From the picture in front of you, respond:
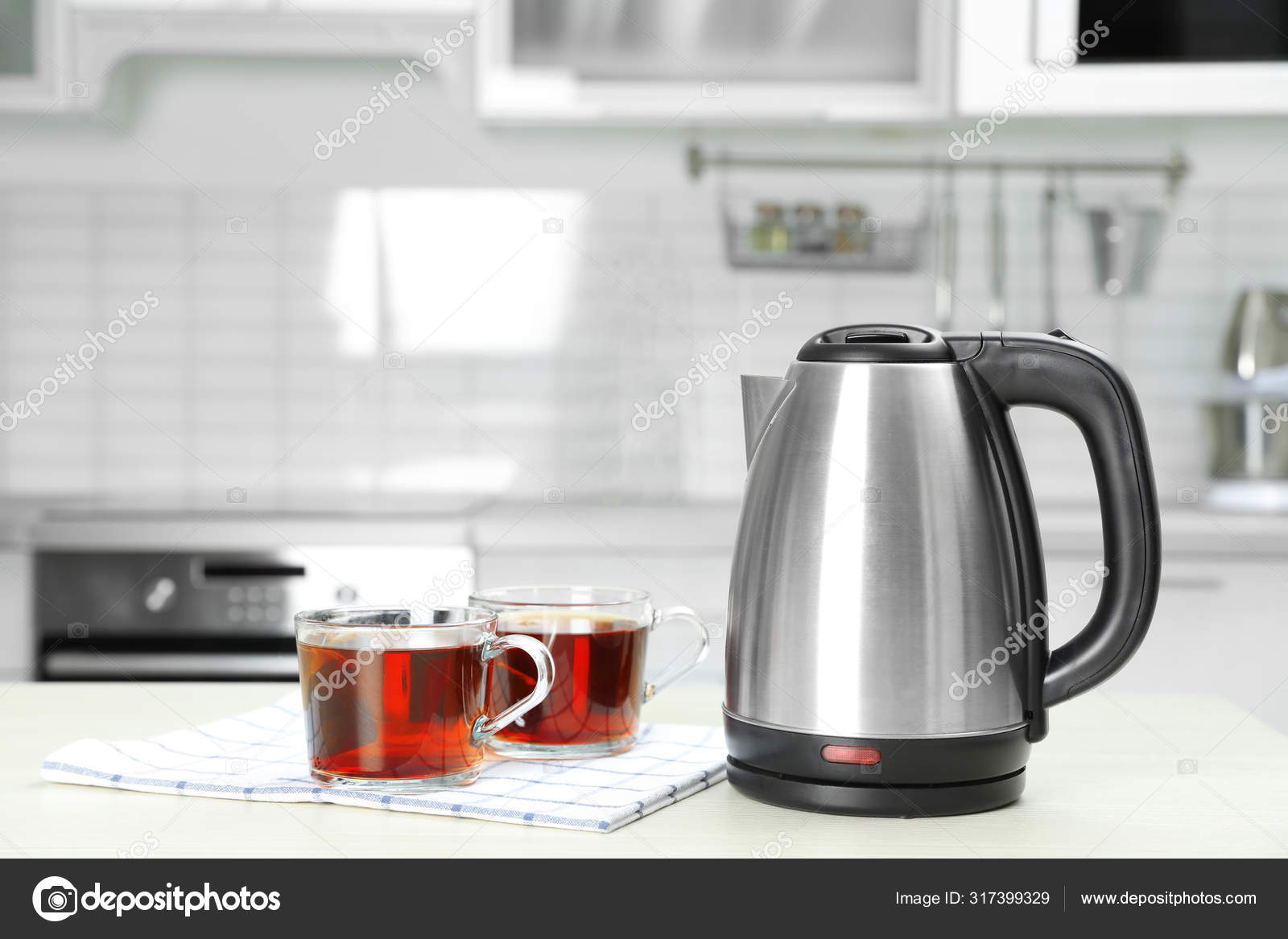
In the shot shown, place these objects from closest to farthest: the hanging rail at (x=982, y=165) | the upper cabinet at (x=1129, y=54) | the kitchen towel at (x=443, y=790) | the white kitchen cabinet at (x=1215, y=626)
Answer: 1. the kitchen towel at (x=443, y=790)
2. the white kitchen cabinet at (x=1215, y=626)
3. the upper cabinet at (x=1129, y=54)
4. the hanging rail at (x=982, y=165)

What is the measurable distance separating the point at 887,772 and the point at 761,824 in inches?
2.8

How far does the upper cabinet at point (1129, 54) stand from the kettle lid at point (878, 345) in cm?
168

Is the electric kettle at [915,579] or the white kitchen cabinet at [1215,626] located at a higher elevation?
the electric kettle at [915,579]

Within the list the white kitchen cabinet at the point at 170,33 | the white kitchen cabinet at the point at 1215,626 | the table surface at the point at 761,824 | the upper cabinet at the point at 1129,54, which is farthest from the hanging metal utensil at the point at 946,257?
the table surface at the point at 761,824

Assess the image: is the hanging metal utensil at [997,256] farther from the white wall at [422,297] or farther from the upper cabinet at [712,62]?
the upper cabinet at [712,62]

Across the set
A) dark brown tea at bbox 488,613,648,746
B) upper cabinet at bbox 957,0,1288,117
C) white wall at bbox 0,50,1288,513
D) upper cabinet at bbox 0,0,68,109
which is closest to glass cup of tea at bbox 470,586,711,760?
dark brown tea at bbox 488,613,648,746

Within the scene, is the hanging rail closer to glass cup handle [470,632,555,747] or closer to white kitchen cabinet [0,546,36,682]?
white kitchen cabinet [0,546,36,682]

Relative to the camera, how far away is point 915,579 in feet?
2.25

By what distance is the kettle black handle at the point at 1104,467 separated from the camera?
2.28 ft

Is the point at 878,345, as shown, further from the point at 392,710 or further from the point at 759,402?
the point at 392,710

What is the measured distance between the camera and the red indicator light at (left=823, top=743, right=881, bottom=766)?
67 centimetres

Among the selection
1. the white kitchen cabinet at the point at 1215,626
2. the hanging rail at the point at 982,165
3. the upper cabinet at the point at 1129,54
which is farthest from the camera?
the hanging rail at the point at 982,165
